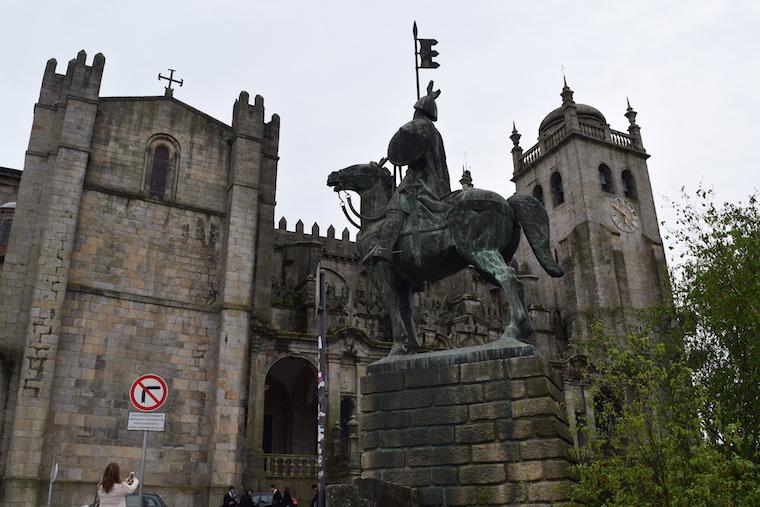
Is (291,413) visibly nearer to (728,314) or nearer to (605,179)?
(728,314)

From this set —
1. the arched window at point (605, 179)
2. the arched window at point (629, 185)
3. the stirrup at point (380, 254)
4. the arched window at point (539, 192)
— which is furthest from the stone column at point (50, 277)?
the arched window at point (629, 185)

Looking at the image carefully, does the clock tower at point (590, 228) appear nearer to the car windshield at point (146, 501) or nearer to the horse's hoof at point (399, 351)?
the car windshield at point (146, 501)

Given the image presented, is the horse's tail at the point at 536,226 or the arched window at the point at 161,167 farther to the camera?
the arched window at the point at 161,167

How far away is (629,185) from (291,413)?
28.9 metres

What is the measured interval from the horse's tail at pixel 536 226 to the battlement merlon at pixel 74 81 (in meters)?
20.5

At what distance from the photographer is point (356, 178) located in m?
9.27

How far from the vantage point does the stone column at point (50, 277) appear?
19141 millimetres

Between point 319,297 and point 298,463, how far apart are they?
10008mm

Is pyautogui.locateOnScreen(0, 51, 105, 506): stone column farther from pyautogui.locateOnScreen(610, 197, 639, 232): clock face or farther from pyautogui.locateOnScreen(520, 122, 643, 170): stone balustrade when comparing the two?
pyautogui.locateOnScreen(610, 197, 639, 232): clock face

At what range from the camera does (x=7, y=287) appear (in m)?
21.3

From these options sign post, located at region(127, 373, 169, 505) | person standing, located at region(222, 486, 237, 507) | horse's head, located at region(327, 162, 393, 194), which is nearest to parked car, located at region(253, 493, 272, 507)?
person standing, located at region(222, 486, 237, 507)

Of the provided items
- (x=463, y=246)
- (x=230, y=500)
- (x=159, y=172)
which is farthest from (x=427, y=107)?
(x=159, y=172)

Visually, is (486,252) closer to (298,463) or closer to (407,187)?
(407,187)

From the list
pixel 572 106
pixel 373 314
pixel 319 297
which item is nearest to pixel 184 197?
pixel 373 314
